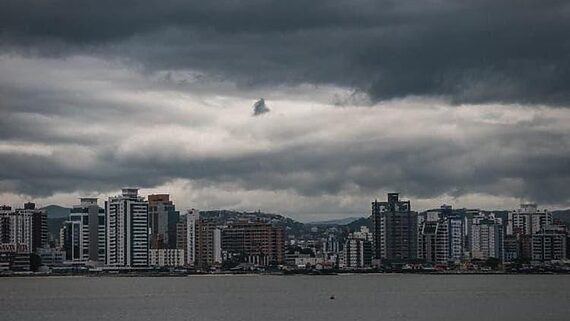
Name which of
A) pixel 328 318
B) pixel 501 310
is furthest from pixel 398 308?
pixel 328 318

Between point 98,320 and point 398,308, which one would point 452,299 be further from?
point 98,320

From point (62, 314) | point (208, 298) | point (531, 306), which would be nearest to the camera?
point (62, 314)

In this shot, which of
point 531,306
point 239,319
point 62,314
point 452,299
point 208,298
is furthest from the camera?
point 208,298

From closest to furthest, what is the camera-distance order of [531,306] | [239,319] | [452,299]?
[239,319] → [531,306] → [452,299]

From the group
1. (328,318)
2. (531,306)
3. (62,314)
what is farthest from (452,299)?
(62,314)

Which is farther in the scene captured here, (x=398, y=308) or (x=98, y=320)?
(x=398, y=308)

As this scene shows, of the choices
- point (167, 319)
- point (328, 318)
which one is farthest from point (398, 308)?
point (167, 319)

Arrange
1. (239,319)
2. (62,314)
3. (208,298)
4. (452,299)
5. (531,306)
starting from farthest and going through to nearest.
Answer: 1. (208,298)
2. (452,299)
3. (531,306)
4. (62,314)
5. (239,319)

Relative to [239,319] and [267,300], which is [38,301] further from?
[239,319]
